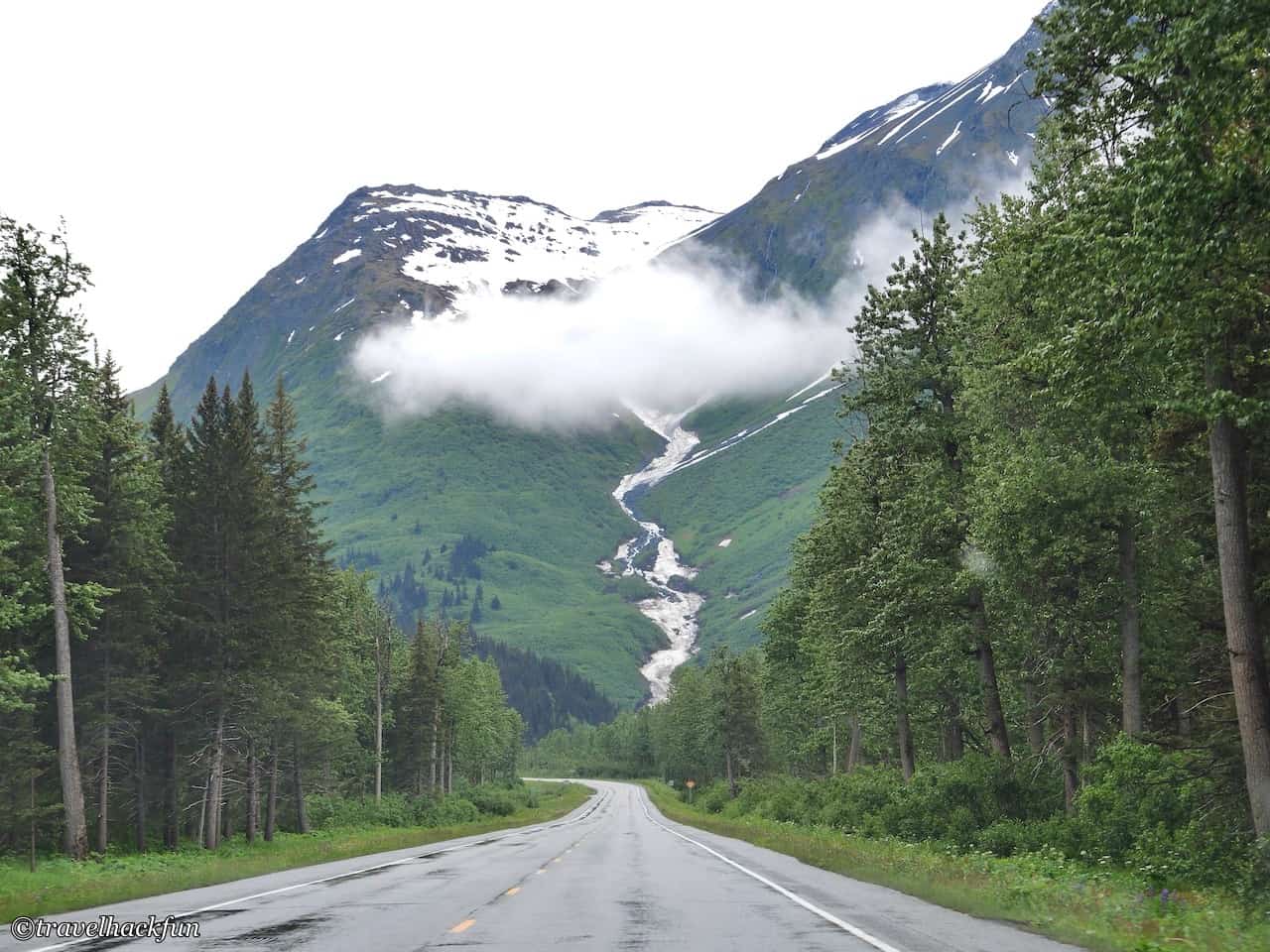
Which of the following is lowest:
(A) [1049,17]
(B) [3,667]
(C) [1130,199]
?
(B) [3,667]

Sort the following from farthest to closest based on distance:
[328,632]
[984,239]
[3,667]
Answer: [328,632] < [984,239] < [3,667]

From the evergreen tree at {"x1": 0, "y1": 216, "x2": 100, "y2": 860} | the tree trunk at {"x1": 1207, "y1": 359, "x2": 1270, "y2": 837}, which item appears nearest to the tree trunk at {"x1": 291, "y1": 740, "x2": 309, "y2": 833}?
the evergreen tree at {"x1": 0, "y1": 216, "x2": 100, "y2": 860}

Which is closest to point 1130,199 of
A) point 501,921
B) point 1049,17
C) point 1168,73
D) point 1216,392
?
point 1168,73

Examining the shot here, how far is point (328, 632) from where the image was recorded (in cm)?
4641

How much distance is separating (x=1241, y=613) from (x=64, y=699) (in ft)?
89.3

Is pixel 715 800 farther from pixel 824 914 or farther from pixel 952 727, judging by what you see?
pixel 824 914

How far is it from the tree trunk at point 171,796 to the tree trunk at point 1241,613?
114ft

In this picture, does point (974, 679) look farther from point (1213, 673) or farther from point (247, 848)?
point (247, 848)

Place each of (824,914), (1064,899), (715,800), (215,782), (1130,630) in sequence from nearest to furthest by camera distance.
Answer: (824,914) → (1064,899) → (1130,630) → (215,782) → (715,800)

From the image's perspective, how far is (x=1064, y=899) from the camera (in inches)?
621

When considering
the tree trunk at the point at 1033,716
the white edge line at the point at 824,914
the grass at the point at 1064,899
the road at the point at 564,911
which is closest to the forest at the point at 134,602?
the road at the point at 564,911

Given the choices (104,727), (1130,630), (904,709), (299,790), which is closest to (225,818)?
(299,790)

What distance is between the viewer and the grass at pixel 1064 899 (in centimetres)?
→ 1195

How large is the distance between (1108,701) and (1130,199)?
1518 cm
